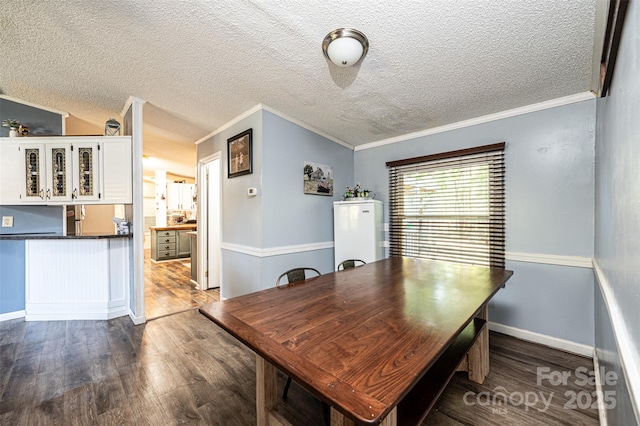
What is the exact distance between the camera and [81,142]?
9.30 ft

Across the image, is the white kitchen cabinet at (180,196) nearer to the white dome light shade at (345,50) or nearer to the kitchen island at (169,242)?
the kitchen island at (169,242)

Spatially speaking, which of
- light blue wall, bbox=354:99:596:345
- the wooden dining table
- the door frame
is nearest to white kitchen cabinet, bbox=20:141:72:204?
the door frame

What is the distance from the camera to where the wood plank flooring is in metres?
1.56

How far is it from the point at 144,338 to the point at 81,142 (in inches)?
88.9

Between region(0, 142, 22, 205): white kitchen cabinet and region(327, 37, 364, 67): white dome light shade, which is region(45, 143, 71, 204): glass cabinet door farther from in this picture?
region(327, 37, 364, 67): white dome light shade

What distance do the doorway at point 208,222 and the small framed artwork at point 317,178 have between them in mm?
1717

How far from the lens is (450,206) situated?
301cm

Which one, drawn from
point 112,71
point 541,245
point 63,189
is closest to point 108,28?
point 112,71

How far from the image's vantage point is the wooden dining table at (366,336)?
74 cm

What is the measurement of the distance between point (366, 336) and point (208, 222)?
3.76m

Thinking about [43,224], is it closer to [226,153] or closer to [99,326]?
[99,326]

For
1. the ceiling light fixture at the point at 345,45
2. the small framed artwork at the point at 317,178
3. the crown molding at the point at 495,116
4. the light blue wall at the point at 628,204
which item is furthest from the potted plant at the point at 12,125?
the light blue wall at the point at 628,204

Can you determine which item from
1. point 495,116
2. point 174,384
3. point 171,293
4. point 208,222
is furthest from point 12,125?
point 495,116

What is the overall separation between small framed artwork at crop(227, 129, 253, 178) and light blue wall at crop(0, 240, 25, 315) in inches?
101
